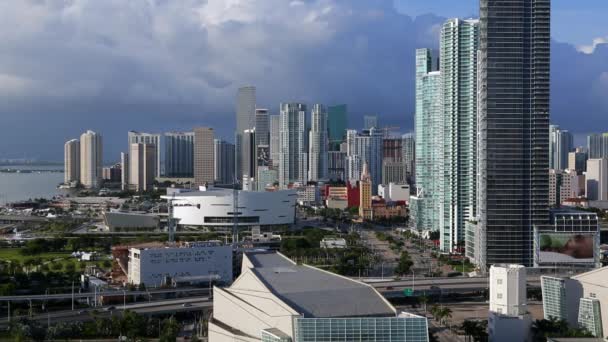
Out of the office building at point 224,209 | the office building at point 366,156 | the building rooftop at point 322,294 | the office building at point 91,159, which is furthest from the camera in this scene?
the office building at point 91,159

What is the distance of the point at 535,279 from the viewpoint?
2578 cm

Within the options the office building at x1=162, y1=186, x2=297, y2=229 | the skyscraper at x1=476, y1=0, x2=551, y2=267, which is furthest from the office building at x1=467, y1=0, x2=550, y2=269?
the office building at x1=162, y1=186, x2=297, y2=229

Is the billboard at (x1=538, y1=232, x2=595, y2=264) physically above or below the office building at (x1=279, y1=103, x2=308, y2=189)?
below

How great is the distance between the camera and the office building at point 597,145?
75.9 metres

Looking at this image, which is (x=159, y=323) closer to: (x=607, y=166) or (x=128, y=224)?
(x=128, y=224)

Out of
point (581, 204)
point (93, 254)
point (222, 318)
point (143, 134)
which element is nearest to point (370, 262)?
point (93, 254)

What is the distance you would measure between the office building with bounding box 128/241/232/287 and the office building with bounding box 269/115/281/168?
5169 centimetres

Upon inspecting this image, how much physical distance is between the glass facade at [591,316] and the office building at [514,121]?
10.0 m

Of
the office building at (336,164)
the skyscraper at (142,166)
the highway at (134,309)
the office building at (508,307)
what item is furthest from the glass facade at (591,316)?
the skyscraper at (142,166)

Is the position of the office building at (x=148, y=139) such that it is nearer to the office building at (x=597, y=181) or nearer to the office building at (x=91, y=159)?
the office building at (x=91, y=159)

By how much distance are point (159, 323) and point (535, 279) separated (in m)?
12.0

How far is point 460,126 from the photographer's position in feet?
113

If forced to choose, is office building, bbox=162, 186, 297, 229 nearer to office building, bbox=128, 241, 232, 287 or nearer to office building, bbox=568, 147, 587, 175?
office building, bbox=128, 241, 232, 287

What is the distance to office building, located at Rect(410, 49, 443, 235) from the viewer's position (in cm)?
3984
